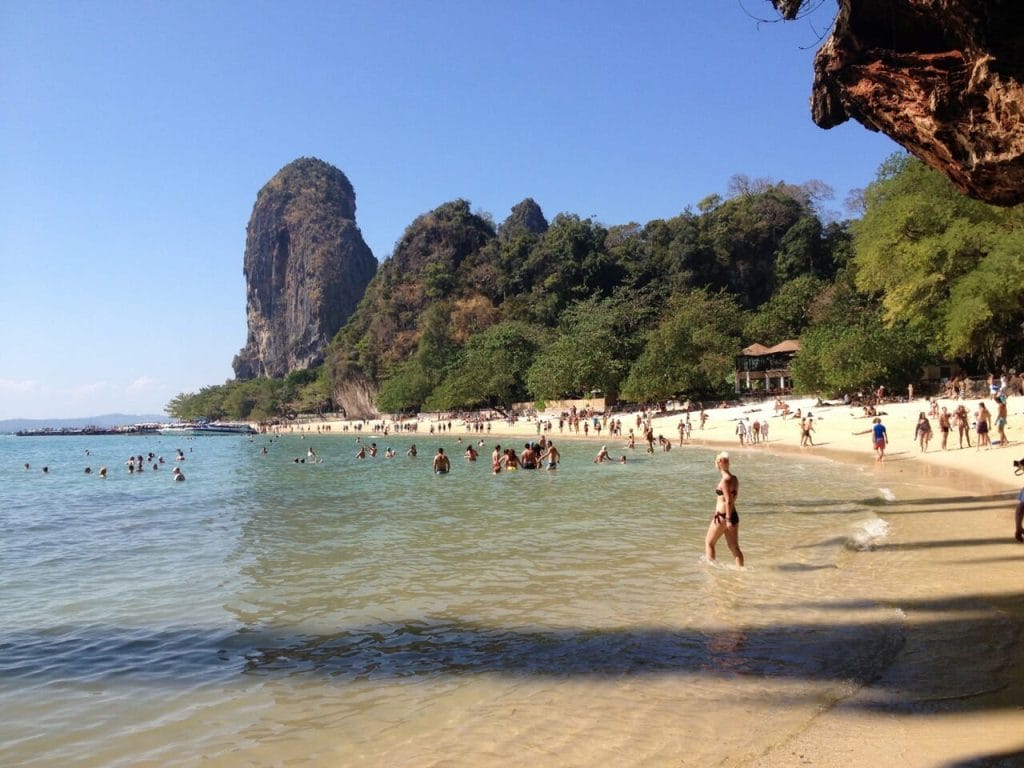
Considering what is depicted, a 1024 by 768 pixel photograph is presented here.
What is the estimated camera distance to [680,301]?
6247cm

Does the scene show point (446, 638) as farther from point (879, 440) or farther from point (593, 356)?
point (593, 356)

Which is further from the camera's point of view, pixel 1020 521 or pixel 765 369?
pixel 765 369

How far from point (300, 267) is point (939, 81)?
152590 mm

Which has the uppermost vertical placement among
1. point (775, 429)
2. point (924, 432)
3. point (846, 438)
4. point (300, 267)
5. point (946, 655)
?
point (300, 267)

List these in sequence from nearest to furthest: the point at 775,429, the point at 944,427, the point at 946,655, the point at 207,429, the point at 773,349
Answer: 1. the point at 946,655
2. the point at 944,427
3. the point at 775,429
4. the point at 773,349
5. the point at 207,429

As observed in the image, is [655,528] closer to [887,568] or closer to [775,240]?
[887,568]

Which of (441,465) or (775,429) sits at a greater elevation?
(775,429)

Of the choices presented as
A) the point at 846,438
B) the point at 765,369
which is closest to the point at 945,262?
the point at 846,438

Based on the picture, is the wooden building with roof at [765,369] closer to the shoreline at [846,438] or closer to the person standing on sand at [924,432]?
the shoreline at [846,438]

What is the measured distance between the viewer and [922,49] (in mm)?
7965

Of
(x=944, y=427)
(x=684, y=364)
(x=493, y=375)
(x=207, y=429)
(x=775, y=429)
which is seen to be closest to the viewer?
(x=944, y=427)

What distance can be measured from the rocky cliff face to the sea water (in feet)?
427

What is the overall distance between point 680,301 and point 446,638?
59.0 meters

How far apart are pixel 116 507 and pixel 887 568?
20.4m
